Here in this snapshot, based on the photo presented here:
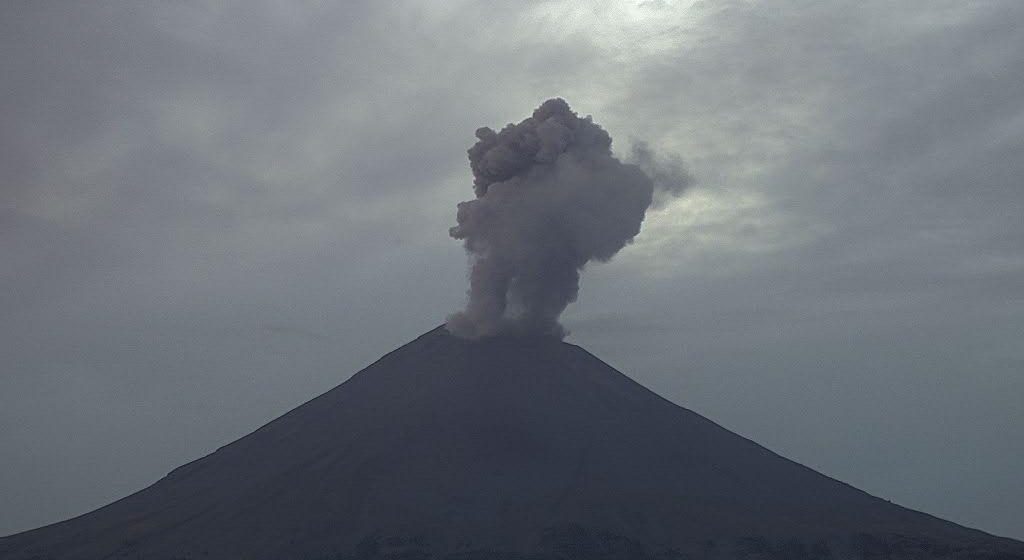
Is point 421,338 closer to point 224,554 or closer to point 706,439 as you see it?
point 706,439

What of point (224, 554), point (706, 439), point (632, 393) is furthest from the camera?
point (632, 393)

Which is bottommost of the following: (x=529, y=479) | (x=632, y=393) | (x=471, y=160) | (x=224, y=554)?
(x=224, y=554)

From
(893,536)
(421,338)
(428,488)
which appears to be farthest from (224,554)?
(893,536)

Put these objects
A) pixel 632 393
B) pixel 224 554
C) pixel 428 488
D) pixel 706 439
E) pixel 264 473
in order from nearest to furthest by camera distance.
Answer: pixel 224 554, pixel 428 488, pixel 264 473, pixel 706 439, pixel 632 393

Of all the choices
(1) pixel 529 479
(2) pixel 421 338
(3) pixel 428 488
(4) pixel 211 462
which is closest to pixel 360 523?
(3) pixel 428 488

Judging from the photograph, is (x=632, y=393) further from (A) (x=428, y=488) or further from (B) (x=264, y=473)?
(B) (x=264, y=473)

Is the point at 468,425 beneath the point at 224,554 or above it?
above

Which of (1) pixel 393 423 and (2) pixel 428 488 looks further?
(1) pixel 393 423
